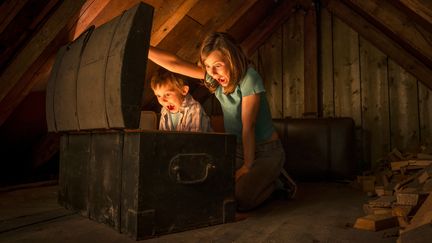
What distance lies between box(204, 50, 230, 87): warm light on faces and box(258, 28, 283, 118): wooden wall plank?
199 centimetres

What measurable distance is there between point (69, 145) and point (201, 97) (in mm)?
2231

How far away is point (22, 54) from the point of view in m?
1.90

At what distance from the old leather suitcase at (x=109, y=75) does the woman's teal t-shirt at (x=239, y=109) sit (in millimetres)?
694

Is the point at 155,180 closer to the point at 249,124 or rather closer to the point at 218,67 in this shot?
the point at 249,124

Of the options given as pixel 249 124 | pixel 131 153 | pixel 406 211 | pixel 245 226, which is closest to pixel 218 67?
pixel 249 124

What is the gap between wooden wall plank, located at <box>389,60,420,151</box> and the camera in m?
3.13

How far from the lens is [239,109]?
200 cm

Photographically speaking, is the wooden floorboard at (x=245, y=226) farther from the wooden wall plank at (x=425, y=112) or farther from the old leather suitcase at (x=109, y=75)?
the wooden wall plank at (x=425, y=112)

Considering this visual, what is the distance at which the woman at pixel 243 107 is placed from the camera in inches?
72.9

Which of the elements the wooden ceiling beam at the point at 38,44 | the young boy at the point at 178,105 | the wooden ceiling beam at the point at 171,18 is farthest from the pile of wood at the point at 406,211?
the wooden ceiling beam at the point at 38,44

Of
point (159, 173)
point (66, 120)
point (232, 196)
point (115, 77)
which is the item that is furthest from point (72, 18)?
point (232, 196)

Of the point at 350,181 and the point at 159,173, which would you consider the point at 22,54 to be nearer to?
the point at 159,173

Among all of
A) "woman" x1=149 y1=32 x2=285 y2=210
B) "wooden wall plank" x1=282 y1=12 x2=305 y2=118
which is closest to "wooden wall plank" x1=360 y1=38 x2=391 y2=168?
"wooden wall plank" x1=282 y1=12 x2=305 y2=118

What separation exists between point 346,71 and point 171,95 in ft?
7.23
